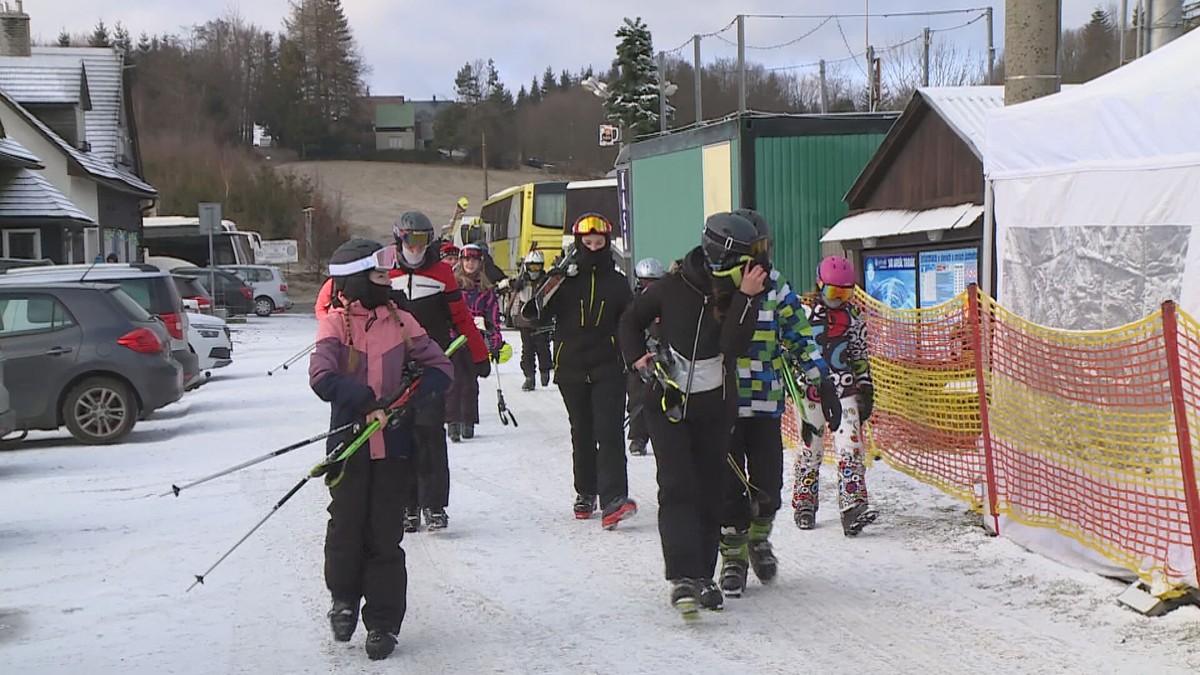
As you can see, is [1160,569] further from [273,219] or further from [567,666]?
[273,219]

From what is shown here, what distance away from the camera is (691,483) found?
651 cm

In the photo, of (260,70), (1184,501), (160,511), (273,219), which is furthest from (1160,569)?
(260,70)

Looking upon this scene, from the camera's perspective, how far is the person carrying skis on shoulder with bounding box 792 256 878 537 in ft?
26.9

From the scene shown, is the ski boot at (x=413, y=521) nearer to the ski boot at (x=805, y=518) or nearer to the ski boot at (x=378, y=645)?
the ski boot at (x=805, y=518)

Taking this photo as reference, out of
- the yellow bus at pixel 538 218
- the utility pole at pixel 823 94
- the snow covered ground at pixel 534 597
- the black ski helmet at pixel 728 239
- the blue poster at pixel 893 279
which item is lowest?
the snow covered ground at pixel 534 597

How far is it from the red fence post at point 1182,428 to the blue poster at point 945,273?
8.37 m

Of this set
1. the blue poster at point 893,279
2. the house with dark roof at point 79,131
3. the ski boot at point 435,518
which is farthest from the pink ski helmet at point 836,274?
the house with dark roof at point 79,131

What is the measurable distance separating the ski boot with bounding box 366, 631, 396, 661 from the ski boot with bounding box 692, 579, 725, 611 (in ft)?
4.66

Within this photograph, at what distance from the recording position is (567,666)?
573 centimetres

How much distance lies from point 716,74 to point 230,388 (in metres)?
18.1

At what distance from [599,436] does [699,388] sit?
2414mm

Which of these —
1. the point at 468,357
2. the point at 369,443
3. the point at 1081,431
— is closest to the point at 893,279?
the point at 468,357

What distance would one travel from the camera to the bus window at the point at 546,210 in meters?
37.8

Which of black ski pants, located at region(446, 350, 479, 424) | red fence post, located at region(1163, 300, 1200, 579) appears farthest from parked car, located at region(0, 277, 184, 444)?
red fence post, located at region(1163, 300, 1200, 579)
